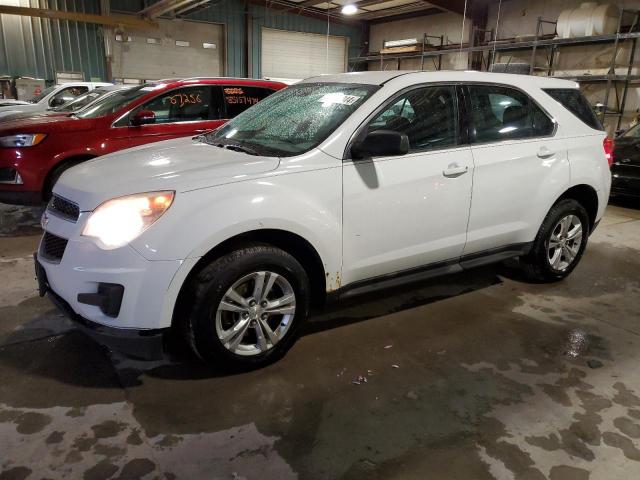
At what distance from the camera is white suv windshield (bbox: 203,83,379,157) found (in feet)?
9.12

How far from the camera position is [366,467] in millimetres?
1981

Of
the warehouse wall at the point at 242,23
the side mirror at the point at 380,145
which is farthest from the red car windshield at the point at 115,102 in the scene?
the warehouse wall at the point at 242,23

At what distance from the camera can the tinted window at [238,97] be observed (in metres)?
6.11

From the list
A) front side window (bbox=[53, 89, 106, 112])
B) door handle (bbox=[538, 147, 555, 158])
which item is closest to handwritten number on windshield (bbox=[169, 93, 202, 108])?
front side window (bbox=[53, 89, 106, 112])

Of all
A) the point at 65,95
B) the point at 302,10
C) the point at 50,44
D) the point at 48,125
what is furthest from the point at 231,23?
the point at 48,125

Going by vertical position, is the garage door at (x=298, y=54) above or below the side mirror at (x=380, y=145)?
above

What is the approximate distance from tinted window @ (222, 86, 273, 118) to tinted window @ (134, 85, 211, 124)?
24cm

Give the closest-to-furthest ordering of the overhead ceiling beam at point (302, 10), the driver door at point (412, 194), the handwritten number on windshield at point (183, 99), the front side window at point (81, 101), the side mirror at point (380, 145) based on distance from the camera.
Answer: the side mirror at point (380, 145) → the driver door at point (412, 194) → the handwritten number on windshield at point (183, 99) → the front side window at point (81, 101) → the overhead ceiling beam at point (302, 10)

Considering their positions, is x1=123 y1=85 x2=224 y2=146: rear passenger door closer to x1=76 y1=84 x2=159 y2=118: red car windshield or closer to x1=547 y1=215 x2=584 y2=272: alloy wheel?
x1=76 y1=84 x2=159 y2=118: red car windshield

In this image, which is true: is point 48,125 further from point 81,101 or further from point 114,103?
point 81,101

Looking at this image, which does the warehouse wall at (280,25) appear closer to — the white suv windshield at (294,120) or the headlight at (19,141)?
the headlight at (19,141)

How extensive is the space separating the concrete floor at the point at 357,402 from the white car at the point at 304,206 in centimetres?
31

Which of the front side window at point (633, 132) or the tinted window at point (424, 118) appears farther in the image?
the front side window at point (633, 132)

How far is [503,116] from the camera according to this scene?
3.43m
